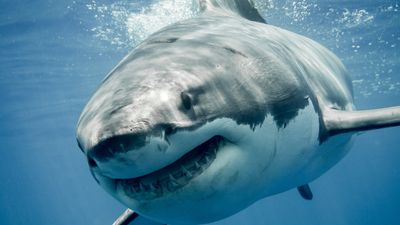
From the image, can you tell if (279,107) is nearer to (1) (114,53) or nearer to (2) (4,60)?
(1) (114,53)

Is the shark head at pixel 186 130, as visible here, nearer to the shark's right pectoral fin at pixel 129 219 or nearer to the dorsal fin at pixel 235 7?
the shark's right pectoral fin at pixel 129 219

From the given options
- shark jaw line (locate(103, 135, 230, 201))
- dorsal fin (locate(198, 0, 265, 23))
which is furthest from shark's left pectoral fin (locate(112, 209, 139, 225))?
dorsal fin (locate(198, 0, 265, 23))

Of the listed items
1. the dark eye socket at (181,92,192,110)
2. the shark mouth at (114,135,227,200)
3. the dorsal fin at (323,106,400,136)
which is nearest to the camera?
the shark mouth at (114,135,227,200)

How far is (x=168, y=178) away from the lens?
7.06ft

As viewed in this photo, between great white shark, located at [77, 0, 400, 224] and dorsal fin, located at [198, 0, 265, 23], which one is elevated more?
great white shark, located at [77, 0, 400, 224]

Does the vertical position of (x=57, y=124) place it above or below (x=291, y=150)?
below

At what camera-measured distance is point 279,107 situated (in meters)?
2.98

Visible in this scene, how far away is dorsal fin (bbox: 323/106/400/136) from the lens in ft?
11.3

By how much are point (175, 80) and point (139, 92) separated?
28 cm

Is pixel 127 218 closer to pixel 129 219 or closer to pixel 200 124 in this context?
pixel 129 219

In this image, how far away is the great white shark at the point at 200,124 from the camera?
6.45ft

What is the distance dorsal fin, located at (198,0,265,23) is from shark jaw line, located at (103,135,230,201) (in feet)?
14.7

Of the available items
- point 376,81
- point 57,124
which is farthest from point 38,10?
point 376,81

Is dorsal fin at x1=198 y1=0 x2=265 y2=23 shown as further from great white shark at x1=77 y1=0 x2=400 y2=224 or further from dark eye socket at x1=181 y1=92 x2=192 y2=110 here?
dark eye socket at x1=181 y1=92 x2=192 y2=110
